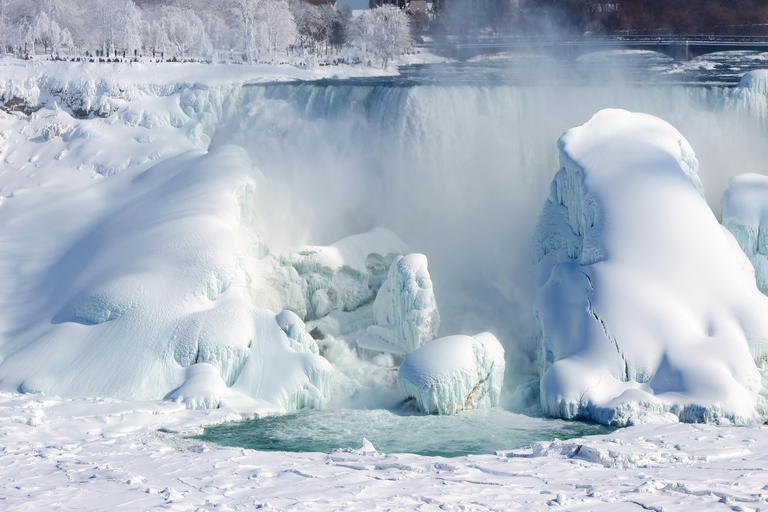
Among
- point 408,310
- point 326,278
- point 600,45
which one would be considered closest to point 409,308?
point 408,310

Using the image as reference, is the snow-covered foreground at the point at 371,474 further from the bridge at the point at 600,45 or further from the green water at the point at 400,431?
the bridge at the point at 600,45

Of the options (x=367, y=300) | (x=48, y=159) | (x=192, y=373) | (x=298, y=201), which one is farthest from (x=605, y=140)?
(x=48, y=159)

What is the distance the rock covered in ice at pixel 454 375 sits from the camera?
1608 centimetres

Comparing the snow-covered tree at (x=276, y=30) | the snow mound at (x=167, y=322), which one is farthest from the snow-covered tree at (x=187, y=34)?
the snow mound at (x=167, y=322)

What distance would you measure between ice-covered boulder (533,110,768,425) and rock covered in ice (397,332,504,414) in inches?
44.3

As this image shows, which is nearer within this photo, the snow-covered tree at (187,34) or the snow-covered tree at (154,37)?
the snow-covered tree at (154,37)

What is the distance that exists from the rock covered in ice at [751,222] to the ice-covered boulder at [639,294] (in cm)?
108

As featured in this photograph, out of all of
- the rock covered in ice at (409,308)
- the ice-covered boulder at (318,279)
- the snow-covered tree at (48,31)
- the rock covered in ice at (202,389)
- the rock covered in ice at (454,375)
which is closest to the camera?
the rock covered in ice at (202,389)

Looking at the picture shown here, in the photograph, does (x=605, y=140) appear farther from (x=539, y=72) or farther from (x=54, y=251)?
(x=539, y=72)

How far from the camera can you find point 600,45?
A: 44938 millimetres

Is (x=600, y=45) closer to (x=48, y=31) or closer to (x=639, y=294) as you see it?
(x=48, y=31)

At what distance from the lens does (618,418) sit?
1503 centimetres

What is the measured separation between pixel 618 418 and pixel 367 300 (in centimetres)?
827

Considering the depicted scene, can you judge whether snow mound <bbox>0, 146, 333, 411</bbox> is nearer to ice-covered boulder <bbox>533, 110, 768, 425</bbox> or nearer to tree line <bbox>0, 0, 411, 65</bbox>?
ice-covered boulder <bbox>533, 110, 768, 425</bbox>
